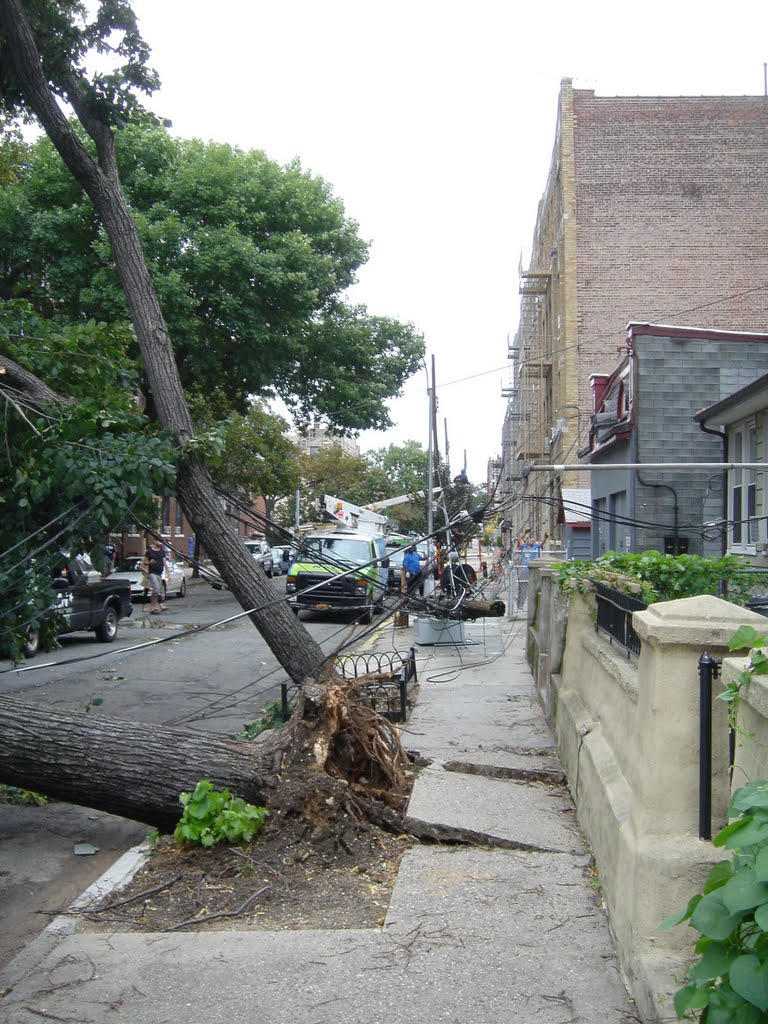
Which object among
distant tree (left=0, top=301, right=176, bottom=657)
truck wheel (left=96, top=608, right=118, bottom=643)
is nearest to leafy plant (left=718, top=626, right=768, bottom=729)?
distant tree (left=0, top=301, right=176, bottom=657)

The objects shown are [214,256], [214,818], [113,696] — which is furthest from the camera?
[214,256]

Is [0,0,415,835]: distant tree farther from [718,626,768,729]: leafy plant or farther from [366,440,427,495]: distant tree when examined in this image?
[366,440,427,495]: distant tree

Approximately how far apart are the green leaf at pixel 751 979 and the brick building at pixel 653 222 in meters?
26.5

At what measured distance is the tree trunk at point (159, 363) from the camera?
30.2 ft

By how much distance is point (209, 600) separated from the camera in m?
30.8

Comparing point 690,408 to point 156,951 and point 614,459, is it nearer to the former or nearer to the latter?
point 614,459

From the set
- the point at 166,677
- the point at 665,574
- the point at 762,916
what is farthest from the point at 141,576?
the point at 762,916

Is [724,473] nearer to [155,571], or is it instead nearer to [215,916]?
[155,571]

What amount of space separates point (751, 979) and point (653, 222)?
29212mm

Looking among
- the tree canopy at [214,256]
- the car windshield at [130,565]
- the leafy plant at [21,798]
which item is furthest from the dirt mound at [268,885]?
the car windshield at [130,565]

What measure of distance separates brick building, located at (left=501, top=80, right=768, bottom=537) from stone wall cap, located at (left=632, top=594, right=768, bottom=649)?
81.6 ft

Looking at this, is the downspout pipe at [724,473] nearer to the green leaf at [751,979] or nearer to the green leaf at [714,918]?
the green leaf at [714,918]

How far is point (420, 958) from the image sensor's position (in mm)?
4488

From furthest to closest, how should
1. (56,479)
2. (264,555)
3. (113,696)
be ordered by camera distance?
→ (264,555) → (113,696) → (56,479)
